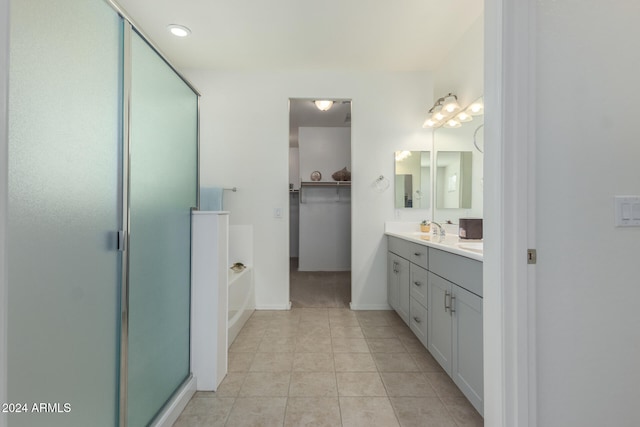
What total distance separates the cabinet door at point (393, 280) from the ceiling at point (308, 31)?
196cm

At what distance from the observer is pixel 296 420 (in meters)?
1.37

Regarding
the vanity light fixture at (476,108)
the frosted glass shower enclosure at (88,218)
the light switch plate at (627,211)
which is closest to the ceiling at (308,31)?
the vanity light fixture at (476,108)

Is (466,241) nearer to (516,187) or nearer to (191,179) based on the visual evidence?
(516,187)

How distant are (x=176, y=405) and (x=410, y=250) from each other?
183 cm

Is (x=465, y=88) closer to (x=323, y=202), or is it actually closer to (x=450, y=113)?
(x=450, y=113)

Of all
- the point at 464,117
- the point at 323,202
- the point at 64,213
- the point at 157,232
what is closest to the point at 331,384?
the point at 157,232

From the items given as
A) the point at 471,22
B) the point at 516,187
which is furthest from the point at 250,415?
the point at 471,22

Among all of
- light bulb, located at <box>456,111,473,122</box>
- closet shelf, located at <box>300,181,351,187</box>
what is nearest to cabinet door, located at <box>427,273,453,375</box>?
light bulb, located at <box>456,111,473,122</box>

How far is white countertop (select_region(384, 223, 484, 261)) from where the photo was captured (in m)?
1.69

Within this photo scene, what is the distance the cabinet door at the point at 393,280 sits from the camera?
2635mm

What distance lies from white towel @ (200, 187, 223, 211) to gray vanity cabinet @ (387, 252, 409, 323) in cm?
183

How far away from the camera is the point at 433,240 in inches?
94.5

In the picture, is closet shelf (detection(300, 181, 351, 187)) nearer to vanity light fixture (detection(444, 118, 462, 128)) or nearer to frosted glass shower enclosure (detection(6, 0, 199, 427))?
vanity light fixture (detection(444, 118, 462, 128))

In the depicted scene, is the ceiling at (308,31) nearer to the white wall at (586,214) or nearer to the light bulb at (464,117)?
the light bulb at (464,117)
